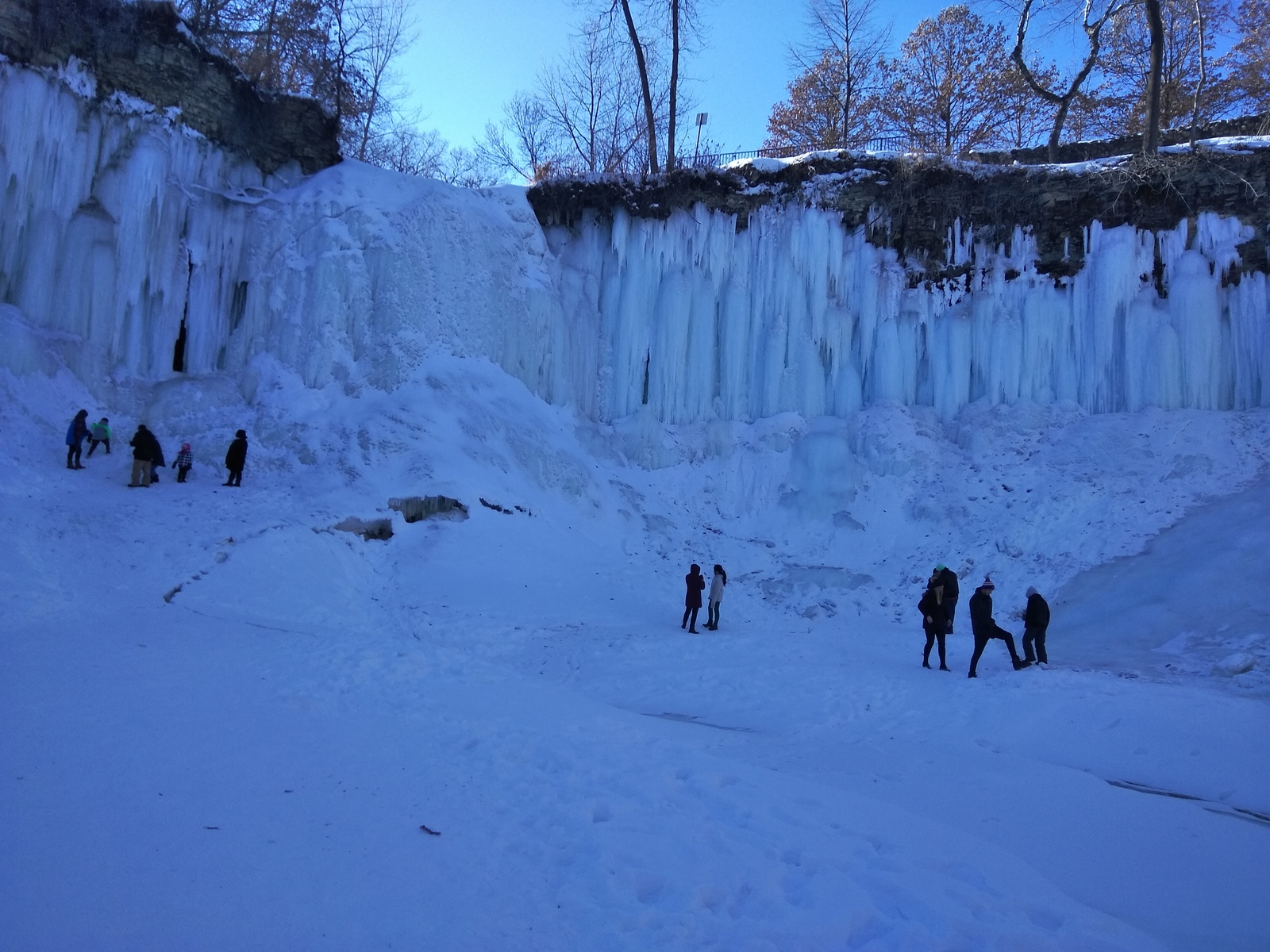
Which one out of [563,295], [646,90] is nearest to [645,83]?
[646,90]

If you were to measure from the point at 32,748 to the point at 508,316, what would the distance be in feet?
48.6

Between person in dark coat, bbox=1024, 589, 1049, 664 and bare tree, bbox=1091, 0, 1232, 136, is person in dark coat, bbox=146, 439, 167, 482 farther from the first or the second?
bare tree, bbox=1091, 0, 1232, 136

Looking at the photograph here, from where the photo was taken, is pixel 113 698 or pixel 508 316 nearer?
pixel 113 698

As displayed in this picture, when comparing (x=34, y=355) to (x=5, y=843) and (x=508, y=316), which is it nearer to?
(x=508, y=316)

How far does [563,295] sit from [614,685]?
1272cm

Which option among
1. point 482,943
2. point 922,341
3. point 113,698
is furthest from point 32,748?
point 922,341

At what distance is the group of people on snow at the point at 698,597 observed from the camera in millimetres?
13008

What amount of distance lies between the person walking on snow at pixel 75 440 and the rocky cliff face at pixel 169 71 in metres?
7.49

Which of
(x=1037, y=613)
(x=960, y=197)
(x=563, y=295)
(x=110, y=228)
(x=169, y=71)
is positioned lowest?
(x=1037, y=613)

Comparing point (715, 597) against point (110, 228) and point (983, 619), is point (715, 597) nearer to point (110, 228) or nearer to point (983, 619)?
point (983, 619)

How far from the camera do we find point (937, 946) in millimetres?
3787

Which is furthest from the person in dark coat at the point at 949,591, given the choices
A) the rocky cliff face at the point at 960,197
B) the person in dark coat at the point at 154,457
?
the person in dark coat at the point at 154,457

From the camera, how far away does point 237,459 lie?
14492 millimetres

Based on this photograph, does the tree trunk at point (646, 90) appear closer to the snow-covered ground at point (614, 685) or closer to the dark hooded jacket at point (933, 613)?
the snow-covered ground at point (614, 685)
